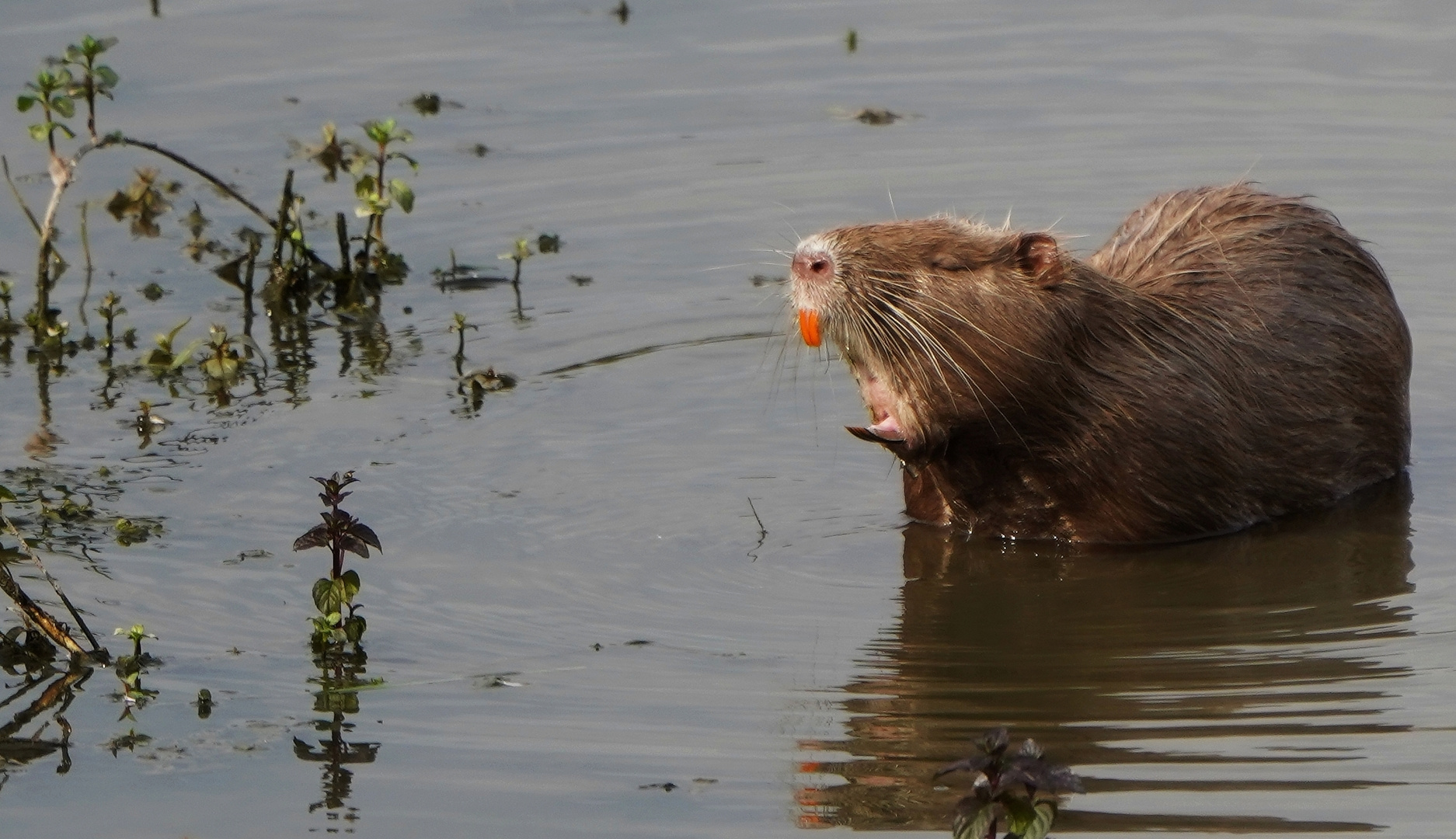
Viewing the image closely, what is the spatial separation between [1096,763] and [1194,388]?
78.1 inches

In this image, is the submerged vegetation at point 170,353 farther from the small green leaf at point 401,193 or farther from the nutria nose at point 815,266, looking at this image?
the nutria nose at point 815,266

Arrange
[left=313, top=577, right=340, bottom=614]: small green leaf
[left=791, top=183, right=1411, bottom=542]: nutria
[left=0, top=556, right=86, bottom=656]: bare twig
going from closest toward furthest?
[left=0, top=556, right=86, bottom=656]: bare twig → [left=313, top=577, right=340, bottom=614]: small green leaf → [left=791, top=183, right=1411, bottom=542]: nutria

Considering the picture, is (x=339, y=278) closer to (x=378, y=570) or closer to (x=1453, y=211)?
(x=378, y=570)

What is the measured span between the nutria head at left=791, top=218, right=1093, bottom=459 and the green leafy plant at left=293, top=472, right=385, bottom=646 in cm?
141

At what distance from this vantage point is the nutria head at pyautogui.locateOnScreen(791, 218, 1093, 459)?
6004mm

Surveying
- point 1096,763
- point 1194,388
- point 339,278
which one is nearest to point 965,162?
point 339,278

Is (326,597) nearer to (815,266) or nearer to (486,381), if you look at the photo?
(815,266)

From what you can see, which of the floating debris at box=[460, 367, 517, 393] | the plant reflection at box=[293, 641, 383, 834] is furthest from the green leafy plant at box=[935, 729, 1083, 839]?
the floating debris at box=[460, 367, 517, 393]

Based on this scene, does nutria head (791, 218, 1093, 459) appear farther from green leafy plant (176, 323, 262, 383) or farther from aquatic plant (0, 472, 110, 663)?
green leafy plant (176, 323, 262, 383)

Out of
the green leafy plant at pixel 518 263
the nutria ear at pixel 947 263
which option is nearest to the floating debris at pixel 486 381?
the green leafy plant at pixel 518 263

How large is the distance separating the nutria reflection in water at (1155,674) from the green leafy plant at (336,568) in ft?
3.87

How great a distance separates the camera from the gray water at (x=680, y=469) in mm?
4727

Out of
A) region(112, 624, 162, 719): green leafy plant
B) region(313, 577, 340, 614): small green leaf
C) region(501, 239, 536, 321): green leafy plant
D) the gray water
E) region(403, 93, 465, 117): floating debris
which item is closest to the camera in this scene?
the gray water

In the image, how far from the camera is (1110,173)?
9844 millimetres
